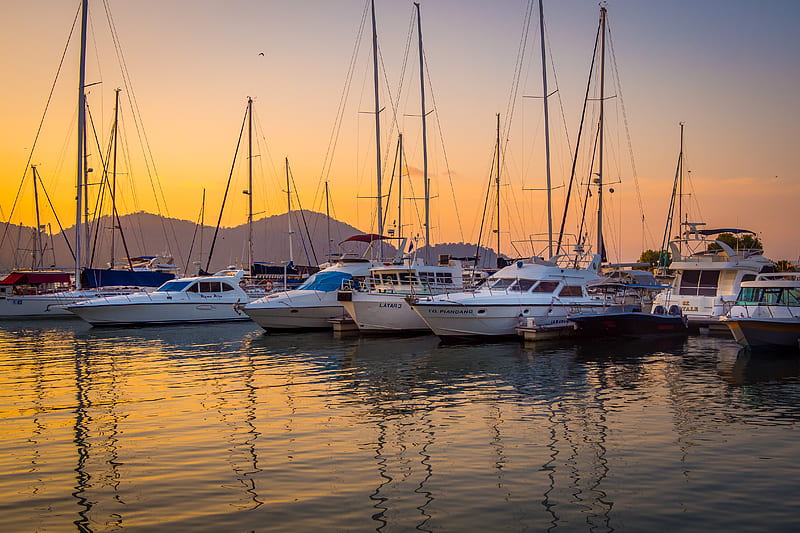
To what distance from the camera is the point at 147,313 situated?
1540 inches

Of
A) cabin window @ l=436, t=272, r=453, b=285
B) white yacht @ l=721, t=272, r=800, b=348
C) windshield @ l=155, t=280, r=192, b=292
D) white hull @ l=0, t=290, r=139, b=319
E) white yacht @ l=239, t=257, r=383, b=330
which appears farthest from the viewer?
white hull @ l=0, t=290, r=139, b=319

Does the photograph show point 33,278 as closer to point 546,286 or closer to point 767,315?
point 546,286

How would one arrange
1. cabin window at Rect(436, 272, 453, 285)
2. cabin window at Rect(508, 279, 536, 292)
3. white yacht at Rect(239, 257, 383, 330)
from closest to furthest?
cabin window at Rect(508, 279, 536, 292) → white yacht at Rect(239, 257, 383, 330) → cabin window at Rect(436, 272, 453, 285)

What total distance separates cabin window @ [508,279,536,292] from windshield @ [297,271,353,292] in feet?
31.8

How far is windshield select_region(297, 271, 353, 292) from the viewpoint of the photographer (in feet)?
119

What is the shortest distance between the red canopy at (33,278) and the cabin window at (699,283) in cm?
4077

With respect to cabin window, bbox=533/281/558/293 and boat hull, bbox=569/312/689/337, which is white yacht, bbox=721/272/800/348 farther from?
cabin window, bbox=533/281/558/293

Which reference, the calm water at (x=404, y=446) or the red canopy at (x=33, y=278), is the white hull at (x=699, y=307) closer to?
the calm water at (x=404, y=446)

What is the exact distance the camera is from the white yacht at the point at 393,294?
106 feet

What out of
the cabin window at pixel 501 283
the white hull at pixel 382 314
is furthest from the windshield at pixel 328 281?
the cabin window at pixel 501 283

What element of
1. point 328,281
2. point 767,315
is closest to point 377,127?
point 328,281

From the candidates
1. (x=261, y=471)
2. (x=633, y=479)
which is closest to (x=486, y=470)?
(x=633, y=479)

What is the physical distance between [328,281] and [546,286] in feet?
38.2

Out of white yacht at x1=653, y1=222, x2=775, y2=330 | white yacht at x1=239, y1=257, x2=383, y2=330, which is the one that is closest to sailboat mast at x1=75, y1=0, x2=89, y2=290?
white yacht at x1=239, y1=257, x2=383, y2=330
